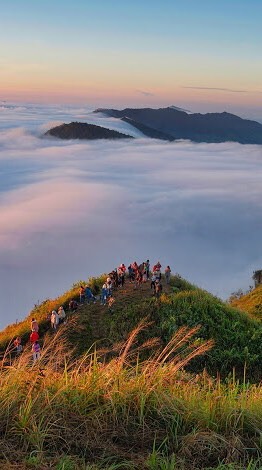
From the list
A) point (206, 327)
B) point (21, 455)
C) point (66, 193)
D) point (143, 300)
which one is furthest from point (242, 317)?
point (66, 193)

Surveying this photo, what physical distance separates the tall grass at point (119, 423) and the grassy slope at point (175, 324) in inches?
348

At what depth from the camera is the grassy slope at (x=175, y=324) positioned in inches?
523

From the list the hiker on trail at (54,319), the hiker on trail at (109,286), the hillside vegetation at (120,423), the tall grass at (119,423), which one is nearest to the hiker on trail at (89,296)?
the hiker on trail at (109,286)

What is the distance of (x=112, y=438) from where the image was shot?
3402 millimetres

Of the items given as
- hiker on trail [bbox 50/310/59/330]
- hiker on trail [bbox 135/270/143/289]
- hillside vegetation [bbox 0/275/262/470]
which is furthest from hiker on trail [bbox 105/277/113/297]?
hillside vegetation [bbox 0/275/262/470]

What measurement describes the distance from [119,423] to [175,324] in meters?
11.1

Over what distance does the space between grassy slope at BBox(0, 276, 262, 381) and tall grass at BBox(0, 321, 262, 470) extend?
29.0 ft

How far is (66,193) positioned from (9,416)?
19903 centimetres

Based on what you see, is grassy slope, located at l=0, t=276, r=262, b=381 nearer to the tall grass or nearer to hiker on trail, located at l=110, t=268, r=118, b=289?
hiker on trail, located at l=110, t=268, r=118, b=289

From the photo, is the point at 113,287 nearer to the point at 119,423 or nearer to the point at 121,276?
the point at 121,276

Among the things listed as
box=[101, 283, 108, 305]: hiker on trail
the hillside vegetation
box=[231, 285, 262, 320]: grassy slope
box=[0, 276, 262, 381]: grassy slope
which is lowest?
box=[231, 285, 262, 320]: grassy slope

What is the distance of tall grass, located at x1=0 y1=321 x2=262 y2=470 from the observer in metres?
3.14

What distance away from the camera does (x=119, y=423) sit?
3.54 m

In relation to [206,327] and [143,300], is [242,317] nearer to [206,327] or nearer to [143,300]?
[206,327]
